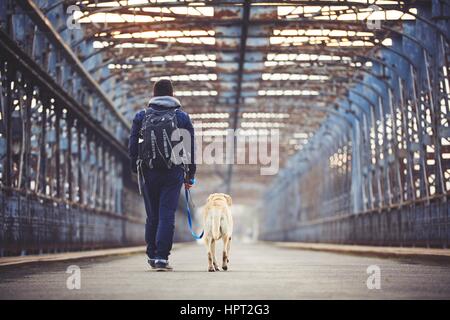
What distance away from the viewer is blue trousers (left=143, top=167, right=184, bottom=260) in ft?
28.5

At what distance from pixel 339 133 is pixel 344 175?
1.95 m

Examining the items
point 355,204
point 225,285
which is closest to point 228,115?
point 355,204

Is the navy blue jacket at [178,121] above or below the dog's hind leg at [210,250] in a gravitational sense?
above

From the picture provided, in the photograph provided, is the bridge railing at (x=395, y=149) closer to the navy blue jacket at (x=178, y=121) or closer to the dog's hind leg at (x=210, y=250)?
the dog's hind leg at (x=210, y=250)

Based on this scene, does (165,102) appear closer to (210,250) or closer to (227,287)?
(210,250)

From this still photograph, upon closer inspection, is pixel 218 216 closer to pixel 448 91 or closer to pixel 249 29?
pixel 448 91

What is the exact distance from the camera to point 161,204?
344 inches

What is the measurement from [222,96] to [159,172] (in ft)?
73.2

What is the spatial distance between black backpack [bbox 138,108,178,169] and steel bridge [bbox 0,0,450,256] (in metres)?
5.17

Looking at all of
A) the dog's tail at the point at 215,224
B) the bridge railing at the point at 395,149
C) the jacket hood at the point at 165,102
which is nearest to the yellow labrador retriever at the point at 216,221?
the dog's tail at the point at 215,224

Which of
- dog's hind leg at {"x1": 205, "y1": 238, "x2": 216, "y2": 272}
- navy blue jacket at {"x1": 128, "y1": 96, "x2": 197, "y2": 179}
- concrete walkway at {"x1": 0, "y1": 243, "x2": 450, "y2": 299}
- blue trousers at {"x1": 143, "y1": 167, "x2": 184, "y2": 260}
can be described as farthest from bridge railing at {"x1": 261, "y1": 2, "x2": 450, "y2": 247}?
concrete walkway at {"x1": 0, "y1": 243, "x2": 450, "y2": 299}

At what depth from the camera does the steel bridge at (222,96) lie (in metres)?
16.3

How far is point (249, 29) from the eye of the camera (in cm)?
2162

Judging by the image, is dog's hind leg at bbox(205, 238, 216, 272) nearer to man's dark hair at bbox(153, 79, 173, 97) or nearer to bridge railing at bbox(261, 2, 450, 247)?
man's dark hair at bbox(153, 79, 173, 97)
